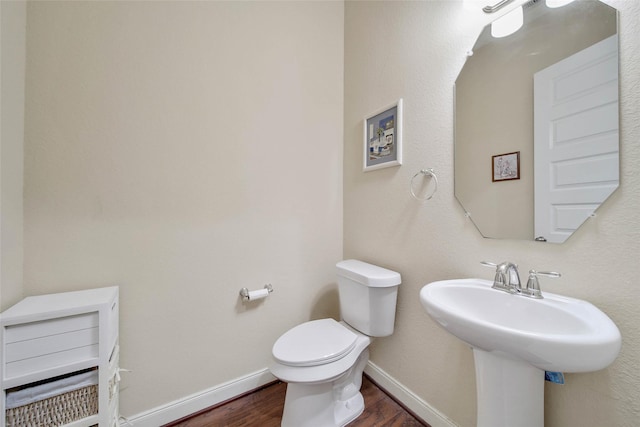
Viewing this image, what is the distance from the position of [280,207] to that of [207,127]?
0.62 metres

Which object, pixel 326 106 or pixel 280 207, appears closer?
pixel 280 207

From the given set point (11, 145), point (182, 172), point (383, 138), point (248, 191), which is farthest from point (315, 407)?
point (11, 145)

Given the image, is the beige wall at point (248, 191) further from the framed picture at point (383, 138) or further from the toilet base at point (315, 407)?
the toilet base at point (315, 407)

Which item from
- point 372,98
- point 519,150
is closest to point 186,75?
point 372,98

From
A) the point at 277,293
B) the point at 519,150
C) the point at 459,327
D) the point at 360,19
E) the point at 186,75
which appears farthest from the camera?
the point at 360,19

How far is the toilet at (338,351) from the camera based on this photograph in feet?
3.52

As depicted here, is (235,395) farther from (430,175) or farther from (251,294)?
(430,175)

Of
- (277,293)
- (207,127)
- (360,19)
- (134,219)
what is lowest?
(277,293)

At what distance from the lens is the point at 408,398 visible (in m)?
1.29

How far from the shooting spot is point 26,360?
77 cm

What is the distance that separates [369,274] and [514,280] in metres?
0.62

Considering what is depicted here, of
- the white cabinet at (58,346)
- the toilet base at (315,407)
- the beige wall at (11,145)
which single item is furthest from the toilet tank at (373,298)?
the beige wall at (11,145)

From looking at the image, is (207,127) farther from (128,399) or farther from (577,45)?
(577,45)

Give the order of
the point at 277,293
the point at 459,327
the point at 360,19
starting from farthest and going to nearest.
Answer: the point at 360,19, the point at 277,293, the point at 459,327
